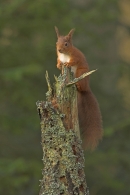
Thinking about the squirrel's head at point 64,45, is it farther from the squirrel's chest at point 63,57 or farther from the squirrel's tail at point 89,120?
the squirrel's tail at point 89,120

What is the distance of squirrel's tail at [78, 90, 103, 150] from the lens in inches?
226

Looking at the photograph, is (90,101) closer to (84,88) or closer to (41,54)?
(84,88)

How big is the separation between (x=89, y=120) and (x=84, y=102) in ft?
0.58

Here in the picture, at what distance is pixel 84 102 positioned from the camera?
5.91m

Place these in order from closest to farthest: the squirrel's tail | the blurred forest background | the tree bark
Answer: the tree bark
the squirrel's tail
the blurred forest background

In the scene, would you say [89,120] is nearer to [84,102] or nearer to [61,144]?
[84,102]

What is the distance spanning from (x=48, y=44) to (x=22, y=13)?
0.89 m

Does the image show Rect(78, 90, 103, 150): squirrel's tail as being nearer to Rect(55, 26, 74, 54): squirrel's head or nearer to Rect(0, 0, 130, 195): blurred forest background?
Rect(55, 26, 74, 54): squirrel's head

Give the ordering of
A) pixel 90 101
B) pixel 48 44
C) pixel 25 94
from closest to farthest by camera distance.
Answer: pixel 90 101 → pixel 25 94 → pixel 48 44

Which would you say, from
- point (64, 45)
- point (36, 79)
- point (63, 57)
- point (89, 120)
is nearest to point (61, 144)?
point (89, 120)

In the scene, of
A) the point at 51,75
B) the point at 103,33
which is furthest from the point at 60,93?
the point at 103,33

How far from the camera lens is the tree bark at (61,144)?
499cm

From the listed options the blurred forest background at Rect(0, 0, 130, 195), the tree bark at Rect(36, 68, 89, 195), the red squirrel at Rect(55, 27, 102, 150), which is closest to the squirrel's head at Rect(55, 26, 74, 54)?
the red squirrel at Rect(55, 27, 102, 150)

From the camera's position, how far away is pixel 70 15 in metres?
11.3
